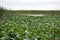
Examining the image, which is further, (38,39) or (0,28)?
(0,28)

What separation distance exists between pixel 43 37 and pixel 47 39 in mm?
143

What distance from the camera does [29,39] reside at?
Result: 4.36 metres

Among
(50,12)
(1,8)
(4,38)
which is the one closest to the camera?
(4,38)

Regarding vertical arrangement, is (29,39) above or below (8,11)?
above

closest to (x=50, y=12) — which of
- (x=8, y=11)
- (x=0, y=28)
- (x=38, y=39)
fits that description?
(x=8, y=11)

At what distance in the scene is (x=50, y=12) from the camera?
1681 centimetres

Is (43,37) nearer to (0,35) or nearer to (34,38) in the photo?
(34,38)

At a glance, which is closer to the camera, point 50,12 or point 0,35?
point 0,35

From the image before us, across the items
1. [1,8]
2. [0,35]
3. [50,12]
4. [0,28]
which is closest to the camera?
[0,35]

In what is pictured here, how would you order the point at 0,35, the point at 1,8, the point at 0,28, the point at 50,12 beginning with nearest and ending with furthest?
1. the point at 0,35
2. the point at 0,28
3. the point at 1,8
4. the point at 50,12

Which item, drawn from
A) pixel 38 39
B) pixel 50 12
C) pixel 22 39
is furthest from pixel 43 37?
pixel 50 12

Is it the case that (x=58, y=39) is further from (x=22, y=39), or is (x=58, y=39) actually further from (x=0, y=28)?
(x=0, y=28)

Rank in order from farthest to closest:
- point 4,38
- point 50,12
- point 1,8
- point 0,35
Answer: point 50,12 < point 1,8 < point 0,35 < point 4,38

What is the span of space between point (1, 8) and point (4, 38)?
27.7 ft
